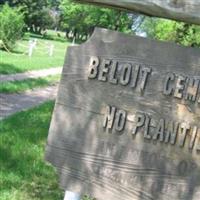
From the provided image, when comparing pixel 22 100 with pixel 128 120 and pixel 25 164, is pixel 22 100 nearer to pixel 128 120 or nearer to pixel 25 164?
pixel 25 164

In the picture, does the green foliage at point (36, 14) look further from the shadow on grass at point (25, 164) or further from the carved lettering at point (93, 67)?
the carved lettering at point (93, 67)

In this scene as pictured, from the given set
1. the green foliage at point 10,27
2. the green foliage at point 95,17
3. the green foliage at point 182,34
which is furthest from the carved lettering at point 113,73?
the green foliage at point 95,17

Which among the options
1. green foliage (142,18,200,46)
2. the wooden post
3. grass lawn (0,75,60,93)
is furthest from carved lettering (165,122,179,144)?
green foliage (142,18,200,46)

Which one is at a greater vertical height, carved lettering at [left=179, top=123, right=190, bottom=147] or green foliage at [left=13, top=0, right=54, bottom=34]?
carved lettering at [left=179, top=123, right=190, bottom=147]

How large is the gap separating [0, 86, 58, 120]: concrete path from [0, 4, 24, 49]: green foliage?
1492cm

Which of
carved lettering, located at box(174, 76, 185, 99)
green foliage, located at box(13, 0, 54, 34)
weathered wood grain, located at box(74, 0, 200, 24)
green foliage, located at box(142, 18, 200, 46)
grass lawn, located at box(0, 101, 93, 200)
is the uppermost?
weathered wood grain, located at box(74, 0, 200, 24)

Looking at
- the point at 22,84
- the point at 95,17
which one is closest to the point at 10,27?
the point at 22,84

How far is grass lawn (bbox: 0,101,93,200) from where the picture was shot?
5.89m

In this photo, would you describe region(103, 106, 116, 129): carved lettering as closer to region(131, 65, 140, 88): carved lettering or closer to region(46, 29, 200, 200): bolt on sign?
region(46, 29, 200, 200): bolt on sign

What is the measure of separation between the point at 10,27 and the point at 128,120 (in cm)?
2748

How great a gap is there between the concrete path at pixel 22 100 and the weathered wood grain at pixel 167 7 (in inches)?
262

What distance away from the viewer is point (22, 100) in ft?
41.7

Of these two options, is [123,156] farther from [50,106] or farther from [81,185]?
[50,106]

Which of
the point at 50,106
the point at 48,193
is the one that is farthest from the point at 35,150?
the point at 50,106
